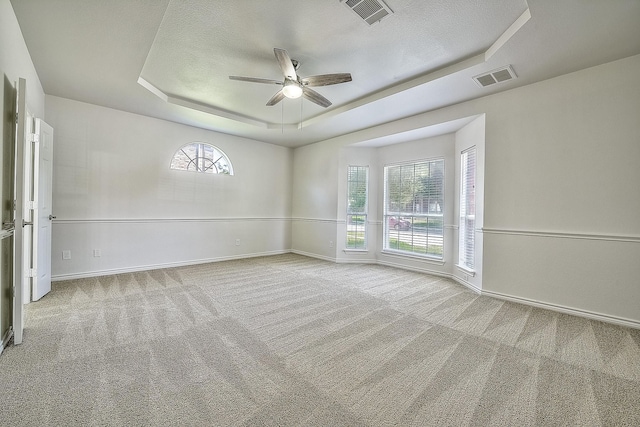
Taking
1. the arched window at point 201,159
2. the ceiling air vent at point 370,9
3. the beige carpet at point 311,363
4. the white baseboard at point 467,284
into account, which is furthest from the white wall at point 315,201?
the ceiling air vent at point 370,9

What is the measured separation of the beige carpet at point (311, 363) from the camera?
1.49 m

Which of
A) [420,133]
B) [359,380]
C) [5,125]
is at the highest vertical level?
[420,133]

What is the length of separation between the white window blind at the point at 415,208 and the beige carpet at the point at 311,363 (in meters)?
1.63

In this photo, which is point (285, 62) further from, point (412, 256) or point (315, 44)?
point (412, 256)

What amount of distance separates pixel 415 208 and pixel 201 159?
14.4ft

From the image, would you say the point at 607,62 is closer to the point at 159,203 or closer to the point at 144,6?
the point at 144,6

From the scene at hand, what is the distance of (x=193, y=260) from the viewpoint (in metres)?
5.25

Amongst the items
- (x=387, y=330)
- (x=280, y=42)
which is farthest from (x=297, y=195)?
(x=387, y=330)

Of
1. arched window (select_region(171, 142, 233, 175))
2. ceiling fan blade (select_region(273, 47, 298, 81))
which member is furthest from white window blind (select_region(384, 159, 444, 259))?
arched window (select_region(171, 142, 233, 175))

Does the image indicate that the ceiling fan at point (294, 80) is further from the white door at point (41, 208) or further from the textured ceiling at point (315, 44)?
the white door at point (41, 208)

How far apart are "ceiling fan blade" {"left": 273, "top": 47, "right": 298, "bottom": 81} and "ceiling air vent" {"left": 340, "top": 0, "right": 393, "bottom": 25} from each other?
2.18 feet

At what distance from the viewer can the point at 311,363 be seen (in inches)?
77.5

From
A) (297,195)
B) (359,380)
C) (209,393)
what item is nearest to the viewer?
(209,393)

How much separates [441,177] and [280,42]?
3.47 m
